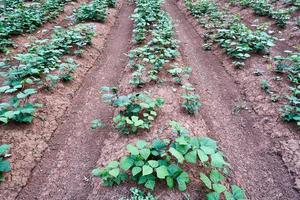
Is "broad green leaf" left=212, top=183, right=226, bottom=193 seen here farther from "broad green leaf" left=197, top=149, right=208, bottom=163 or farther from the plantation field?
"broad green leaf" left=197, top=149, right=208, bottom=163

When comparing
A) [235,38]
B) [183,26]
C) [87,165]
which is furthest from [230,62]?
[87,165]

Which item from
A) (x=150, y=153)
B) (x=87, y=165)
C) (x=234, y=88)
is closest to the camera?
(x=150, y=153)

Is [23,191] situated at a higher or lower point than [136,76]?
lower

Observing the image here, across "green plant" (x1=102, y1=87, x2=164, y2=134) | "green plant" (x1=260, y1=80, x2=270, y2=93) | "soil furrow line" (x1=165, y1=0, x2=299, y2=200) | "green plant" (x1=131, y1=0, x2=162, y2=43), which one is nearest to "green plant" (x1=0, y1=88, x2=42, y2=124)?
"green plant" (x1=102, y1=87, x2=164, y2=134)

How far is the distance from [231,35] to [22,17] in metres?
10.4

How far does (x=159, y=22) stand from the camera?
40.0 ft

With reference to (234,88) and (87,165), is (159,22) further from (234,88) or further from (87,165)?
(87,165)

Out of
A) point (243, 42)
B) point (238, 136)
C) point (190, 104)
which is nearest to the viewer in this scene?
point (238, 136)

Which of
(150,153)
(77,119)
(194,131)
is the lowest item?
(77,119)

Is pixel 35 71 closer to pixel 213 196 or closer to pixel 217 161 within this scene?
pixel 217 161

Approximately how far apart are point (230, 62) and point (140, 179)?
7.15 meters

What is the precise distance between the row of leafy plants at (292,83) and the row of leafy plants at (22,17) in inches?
393

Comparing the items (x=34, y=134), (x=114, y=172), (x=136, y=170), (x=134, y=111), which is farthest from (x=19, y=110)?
(x=136, y=170)

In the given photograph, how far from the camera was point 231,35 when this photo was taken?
10.7 metres
